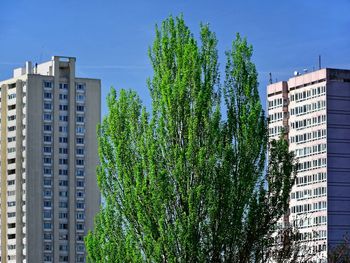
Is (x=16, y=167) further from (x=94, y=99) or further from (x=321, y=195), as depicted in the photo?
(x=321, y=195)

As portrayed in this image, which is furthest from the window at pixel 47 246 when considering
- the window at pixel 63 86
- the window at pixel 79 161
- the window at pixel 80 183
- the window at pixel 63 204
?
the window at pixel 63 86

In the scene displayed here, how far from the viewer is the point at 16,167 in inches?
4158

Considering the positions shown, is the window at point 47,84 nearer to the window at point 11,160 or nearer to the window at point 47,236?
the window at point 11,160

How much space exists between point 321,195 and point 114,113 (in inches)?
2289

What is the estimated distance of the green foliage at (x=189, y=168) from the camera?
2891 cm

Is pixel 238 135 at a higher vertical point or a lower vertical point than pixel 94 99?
lower

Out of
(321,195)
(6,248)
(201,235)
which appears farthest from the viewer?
(6,248)

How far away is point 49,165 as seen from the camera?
347 ft

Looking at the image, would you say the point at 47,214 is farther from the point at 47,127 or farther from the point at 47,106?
the point at 47,106

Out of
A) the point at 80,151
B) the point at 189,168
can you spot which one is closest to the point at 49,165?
the point at 80,151

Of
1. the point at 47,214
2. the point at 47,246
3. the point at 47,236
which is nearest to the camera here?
the point at 47,246

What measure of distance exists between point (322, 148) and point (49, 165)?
27.8m

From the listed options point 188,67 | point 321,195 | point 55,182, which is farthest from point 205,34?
point 55,182

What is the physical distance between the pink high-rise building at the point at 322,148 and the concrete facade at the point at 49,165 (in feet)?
68.4
